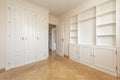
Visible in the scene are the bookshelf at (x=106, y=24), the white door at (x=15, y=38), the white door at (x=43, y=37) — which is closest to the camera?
the bookshelf at (x=106, y=24)

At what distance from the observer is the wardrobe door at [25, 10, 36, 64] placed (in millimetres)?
3369

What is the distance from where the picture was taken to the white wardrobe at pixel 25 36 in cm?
284

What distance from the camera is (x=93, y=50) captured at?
2.90m

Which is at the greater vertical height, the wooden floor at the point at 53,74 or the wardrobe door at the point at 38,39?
the wardrobe door at the point at 38,39

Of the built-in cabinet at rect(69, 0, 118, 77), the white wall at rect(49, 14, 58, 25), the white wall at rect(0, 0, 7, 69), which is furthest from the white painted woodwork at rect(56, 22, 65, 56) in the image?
the white wall at rect(0, 0, 7, 69)

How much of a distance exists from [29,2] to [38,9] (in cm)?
55

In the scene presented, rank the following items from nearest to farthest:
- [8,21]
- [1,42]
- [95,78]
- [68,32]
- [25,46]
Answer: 1. [95,78]
2. [1,42]
3. [8,21]
4. [25,46]
5. [68,32]

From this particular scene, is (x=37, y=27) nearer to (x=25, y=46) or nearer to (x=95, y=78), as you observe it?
(x=25, y=46)

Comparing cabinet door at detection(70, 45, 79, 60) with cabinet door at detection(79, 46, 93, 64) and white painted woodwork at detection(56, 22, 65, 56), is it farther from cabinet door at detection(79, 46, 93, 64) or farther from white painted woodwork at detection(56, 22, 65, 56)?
white painted woodwork at detection(56, 22, 65, 56)

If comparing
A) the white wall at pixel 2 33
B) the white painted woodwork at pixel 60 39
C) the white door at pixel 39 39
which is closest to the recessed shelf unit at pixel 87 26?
the white painted woodwork at pixel 60 39

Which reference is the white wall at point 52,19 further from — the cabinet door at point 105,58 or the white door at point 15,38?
the cabinet door at point 105,58

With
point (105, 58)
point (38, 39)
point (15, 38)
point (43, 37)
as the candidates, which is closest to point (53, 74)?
point (105, 58)

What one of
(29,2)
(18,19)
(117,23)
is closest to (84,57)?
(117,23)

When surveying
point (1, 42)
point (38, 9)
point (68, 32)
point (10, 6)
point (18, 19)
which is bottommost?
point (1, 42)
